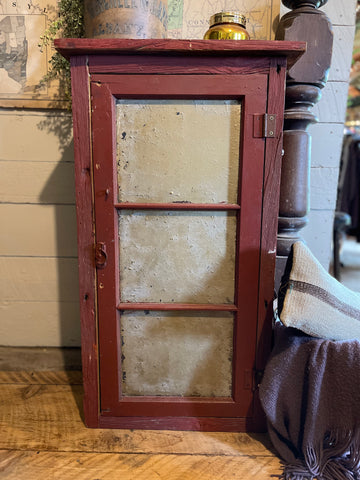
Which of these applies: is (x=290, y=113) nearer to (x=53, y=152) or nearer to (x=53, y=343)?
(x=53, y=152)

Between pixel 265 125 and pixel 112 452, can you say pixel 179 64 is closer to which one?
pixel 265 125

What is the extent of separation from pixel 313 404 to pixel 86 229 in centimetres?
93

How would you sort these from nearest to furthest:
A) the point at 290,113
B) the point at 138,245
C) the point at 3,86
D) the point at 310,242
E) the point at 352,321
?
1. the point at 352,321
2. the point at 138,245
3. the point at 290,113
4. the point at 3,86
5. the point at 310,242

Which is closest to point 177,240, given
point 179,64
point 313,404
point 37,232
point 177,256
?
point 177,256

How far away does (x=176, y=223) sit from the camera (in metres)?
1.23

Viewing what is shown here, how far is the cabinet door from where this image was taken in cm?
115

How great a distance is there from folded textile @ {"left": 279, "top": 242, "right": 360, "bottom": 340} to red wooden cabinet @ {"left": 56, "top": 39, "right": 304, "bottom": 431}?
130mm

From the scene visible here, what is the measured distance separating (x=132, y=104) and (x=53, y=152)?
609mm

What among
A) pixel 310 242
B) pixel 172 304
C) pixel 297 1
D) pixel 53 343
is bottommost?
pixel 53 343

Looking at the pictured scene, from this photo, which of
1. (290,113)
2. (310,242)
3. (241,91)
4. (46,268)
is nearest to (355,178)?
(310,242)

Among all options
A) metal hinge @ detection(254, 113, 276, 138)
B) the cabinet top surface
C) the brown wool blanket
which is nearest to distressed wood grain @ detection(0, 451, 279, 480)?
the brown wool blanket

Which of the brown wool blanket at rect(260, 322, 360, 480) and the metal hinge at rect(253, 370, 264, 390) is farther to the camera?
the metal hinge at rect(253, 370, 264, 390)

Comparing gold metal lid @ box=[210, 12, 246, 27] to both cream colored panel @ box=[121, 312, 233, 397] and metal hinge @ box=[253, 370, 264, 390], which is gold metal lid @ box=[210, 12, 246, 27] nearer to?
cream colored panel @ box=[121, 312, 233, 397]

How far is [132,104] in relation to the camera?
3.80 ft
